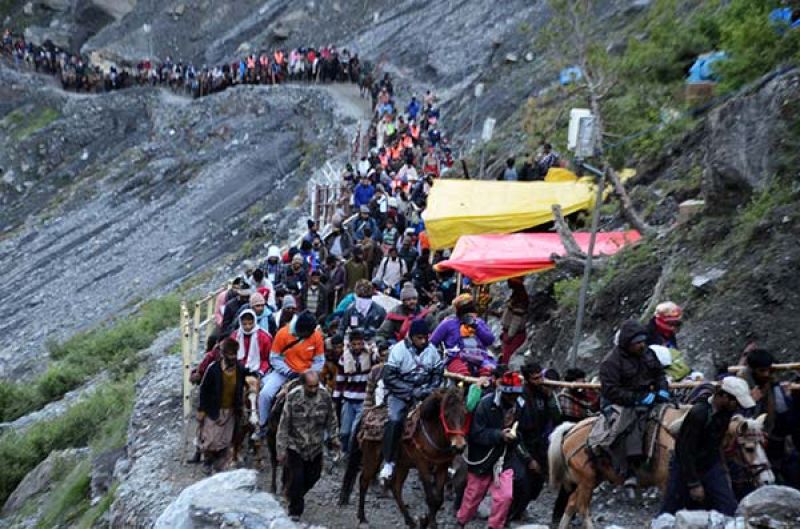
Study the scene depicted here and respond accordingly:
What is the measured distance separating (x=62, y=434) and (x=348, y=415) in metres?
8.09

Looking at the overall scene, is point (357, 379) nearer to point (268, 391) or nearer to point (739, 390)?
point (268, 391)

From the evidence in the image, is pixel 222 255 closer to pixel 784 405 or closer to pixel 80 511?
pixel 80 511

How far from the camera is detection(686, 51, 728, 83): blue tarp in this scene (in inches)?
714

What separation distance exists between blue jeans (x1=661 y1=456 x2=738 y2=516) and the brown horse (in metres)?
1.91

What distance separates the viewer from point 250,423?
12422 mm

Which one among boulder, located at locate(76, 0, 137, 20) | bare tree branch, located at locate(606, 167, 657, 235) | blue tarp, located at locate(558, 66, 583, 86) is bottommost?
bare tree branch, located at locate(606, 167, 657, 235)

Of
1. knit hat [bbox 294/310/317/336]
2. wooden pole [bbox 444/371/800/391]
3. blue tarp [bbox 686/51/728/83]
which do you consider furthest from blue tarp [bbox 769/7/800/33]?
knit hat [bbox 294/310/317/336]

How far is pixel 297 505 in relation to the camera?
35.0ft

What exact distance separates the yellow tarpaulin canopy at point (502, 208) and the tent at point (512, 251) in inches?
23.9

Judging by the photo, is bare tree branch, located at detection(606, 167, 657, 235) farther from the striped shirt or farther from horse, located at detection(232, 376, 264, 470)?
horse, located at detection(232, 376, 264, 470)

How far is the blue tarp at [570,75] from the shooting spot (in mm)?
22919

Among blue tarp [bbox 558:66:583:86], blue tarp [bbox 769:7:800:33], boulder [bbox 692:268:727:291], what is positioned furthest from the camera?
blue tarp [bbox 558:66:583:86]

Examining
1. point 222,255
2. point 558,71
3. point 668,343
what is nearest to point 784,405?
point 668,343

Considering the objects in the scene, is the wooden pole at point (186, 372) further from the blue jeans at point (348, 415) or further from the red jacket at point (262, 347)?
the blue jeans at point (348, 415)
